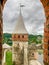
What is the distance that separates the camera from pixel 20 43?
32750 mm

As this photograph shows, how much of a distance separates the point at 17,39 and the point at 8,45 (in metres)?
4.07

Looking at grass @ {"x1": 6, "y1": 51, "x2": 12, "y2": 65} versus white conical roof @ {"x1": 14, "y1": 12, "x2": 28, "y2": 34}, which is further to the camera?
grass @ {"x1": 6, "y1": 51, "x2": 12, "y2": 65}

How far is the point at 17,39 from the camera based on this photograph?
108 feet

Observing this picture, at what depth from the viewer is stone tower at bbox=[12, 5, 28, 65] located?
32156mm

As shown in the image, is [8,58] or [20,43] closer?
[20,43]

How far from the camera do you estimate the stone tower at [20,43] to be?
32.2 meters

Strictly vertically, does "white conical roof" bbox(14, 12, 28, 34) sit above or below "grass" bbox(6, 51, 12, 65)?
above

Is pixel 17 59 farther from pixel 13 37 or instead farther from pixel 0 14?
pixel 0 14

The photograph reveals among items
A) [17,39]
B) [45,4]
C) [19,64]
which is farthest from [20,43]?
[45,4]

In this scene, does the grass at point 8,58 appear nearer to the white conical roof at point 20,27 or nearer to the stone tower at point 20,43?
the stone tower at point 20,43

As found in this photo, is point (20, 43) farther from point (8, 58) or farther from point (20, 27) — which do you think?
point (8, 58)

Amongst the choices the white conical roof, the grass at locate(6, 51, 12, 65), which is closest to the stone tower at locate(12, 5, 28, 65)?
the white conical roof

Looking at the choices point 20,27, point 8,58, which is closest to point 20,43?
point 20,27

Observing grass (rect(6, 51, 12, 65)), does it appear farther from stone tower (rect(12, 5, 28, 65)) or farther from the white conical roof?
the white conical roof
